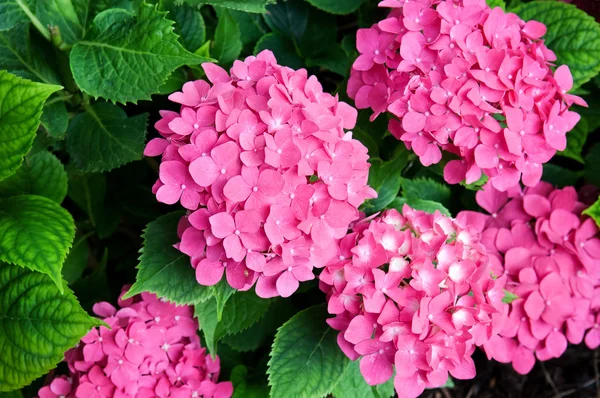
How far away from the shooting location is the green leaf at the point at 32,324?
45.9 inches

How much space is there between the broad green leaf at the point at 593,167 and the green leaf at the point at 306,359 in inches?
33.5

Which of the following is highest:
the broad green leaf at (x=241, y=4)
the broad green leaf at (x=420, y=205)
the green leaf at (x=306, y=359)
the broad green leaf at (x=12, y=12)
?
the broad green leaf at (x=241, y=4)

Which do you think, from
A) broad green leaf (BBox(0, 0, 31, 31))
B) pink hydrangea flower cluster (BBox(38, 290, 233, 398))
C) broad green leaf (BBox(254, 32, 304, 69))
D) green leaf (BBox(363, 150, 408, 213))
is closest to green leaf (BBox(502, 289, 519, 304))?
green leaf (BBox(363, 150, 408, 213))

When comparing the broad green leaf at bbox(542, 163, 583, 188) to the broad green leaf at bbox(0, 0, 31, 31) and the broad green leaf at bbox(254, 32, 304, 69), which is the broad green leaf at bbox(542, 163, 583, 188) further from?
the broad green leaf at bbox(0, 0, 31, 31)

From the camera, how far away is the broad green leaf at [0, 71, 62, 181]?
1.09 meters

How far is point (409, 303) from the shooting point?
3.77 ft

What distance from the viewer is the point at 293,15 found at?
171 centimetres

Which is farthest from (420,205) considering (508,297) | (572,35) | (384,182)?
(572,35)

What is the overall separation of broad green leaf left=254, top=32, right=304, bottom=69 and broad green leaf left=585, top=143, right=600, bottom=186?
0.82 metres

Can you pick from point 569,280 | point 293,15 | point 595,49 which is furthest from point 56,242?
point 595,49

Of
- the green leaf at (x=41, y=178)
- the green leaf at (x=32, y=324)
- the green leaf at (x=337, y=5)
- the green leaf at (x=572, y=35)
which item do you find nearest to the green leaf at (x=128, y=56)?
the green leaf at (x=41, y=178)

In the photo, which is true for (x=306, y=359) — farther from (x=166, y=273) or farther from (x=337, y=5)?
(x=337, y=5)

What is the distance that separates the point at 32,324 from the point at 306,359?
53 centimetres

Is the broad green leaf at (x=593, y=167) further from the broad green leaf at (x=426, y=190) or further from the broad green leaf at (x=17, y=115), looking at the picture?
the broad green leaf at (x=17, y=115)
